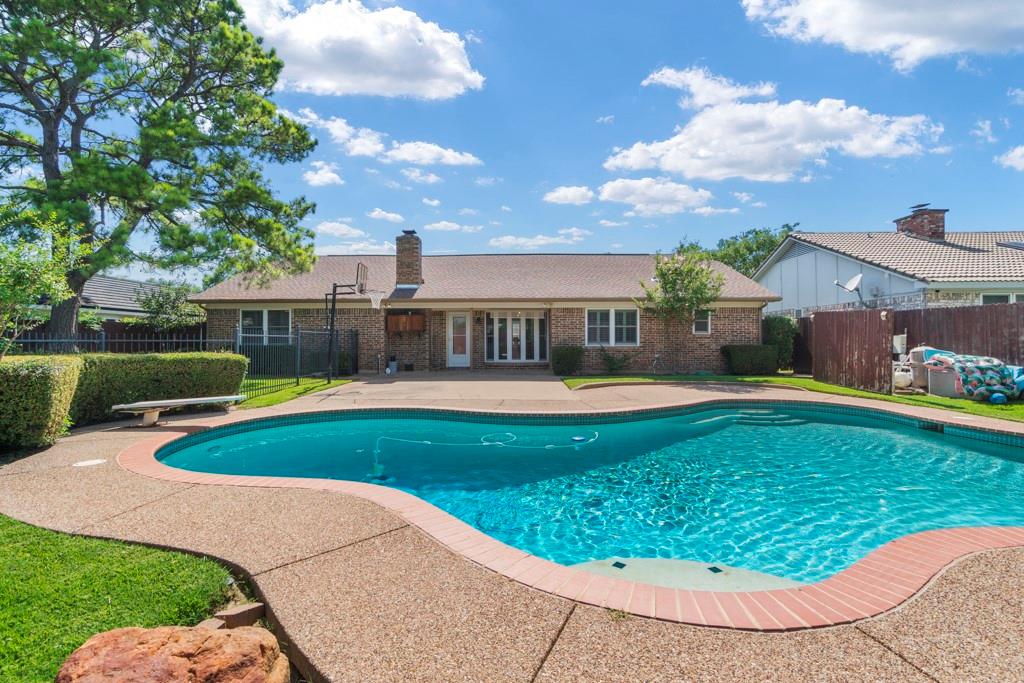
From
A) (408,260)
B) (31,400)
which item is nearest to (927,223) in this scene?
(408,260)

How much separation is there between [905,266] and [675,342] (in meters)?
8.63

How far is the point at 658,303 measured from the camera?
665 inches

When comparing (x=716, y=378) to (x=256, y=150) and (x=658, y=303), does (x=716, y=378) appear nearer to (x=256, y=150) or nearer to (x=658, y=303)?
(x=658, y=303)

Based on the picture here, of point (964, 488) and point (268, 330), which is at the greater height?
point (268, 330)

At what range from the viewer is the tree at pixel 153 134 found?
440 inches

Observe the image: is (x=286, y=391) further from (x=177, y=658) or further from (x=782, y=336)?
(x=782, y=336)

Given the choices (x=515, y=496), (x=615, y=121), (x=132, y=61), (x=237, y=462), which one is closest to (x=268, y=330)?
(x=132, y=61)

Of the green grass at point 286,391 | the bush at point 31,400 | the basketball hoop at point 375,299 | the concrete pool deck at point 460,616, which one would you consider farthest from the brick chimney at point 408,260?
the concrete pool deck at point 460,616

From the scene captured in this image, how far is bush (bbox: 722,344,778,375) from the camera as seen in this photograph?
17.2 metres

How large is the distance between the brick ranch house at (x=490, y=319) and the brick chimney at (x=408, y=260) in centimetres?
4

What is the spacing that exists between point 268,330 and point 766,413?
664 inches

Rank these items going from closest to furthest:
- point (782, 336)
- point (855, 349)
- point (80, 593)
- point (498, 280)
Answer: point (80, 593), point (855, 349), point (782, 336), point (498, 280)

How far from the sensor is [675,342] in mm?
18328

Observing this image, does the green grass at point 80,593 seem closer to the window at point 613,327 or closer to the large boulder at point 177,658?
the large boulder at point 177,658
